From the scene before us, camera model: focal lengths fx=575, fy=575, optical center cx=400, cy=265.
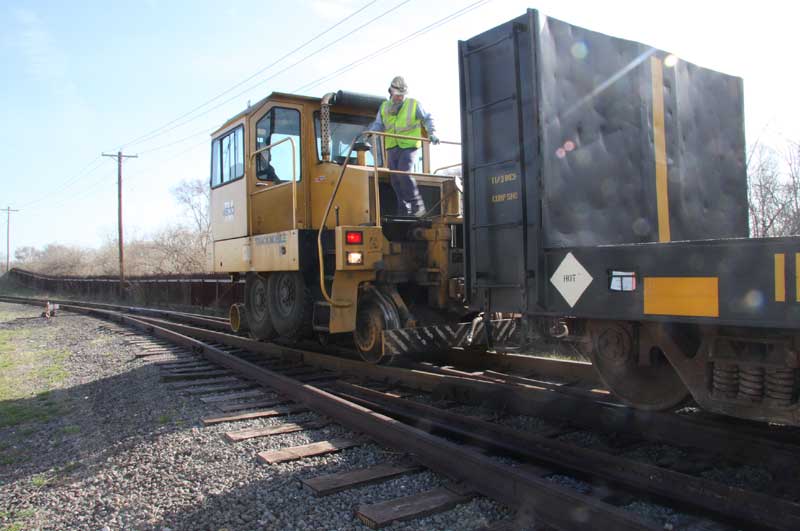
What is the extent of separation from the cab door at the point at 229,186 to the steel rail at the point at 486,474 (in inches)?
164

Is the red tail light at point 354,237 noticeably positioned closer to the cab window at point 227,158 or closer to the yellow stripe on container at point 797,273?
the cab window at point 227,158

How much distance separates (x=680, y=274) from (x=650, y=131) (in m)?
2.03

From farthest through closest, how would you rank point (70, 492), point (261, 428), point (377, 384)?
point (377, 384) < point (261, 428) < point (70, 492)

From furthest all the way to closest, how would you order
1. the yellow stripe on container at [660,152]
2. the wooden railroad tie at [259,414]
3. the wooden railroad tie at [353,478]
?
the wooden railroad tie at [259,414] → the yellow stripe on container at [660,152] → the wooden railroad tie at [353,478]

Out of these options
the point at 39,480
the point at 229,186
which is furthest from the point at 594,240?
the point at 229,186

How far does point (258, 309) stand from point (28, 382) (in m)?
3.22

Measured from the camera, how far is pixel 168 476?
3.89m

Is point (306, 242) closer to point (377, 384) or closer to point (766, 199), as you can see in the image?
point (377, 384)

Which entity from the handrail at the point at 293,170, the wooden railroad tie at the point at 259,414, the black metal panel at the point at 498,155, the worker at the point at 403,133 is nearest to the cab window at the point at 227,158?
the handrail at the point at 293,170

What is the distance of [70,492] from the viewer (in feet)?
12.1

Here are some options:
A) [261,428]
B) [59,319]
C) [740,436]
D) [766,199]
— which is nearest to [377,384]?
[261,428]

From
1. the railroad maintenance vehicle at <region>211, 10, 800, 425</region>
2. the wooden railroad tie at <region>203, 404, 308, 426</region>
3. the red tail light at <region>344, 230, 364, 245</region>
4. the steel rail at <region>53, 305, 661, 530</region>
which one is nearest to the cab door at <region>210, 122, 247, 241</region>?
the railroad maintenance vehicle at <region>211, 10, 800, 425</region>

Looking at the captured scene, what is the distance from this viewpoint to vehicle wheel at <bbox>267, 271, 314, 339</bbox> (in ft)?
25.5

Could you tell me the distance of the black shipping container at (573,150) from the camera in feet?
12.9
